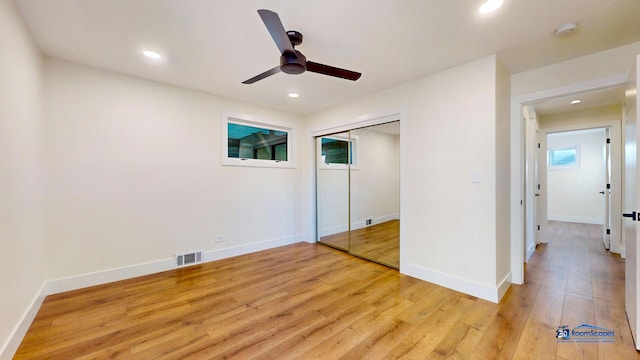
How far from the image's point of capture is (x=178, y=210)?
342cm

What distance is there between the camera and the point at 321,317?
2.21 meters

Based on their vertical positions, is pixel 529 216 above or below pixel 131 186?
below

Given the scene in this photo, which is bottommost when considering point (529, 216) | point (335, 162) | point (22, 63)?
point (529, 216)

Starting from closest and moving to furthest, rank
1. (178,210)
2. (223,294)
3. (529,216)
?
(223,294) < (178,210) < (529,216)

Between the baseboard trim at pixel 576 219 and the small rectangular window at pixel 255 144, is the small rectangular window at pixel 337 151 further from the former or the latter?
the baseboard trim at pixel 576 219

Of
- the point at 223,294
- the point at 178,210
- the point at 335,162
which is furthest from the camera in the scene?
the point at 335,162

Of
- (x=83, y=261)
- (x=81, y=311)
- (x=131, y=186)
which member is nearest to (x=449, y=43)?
(x=131, y=186)

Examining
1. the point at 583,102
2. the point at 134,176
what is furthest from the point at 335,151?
the point at 583,102

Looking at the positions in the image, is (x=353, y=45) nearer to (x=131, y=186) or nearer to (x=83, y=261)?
(x=131, y=186)

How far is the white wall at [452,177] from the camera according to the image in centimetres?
254

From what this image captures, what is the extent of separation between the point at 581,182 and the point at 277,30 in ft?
29.7

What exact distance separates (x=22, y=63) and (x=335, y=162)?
12.6 ft

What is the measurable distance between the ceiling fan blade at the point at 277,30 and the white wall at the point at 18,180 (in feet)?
5.60

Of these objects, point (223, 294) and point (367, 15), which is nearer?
point (367, 15)
